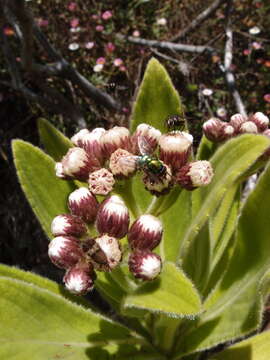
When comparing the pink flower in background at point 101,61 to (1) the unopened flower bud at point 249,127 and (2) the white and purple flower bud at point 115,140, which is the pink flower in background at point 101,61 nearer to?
(1) the unopened flower bud at point 249,127

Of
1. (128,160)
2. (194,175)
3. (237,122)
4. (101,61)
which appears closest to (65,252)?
(128,160)

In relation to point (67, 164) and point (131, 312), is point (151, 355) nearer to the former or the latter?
point (131, 312)

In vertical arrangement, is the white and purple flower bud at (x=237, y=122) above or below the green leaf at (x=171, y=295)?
above

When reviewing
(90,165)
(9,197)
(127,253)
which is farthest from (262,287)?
(9,197)

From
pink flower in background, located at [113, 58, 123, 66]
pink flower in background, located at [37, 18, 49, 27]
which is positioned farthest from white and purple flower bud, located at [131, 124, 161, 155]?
pink flower in background, located at [37, 18, 49, 27]

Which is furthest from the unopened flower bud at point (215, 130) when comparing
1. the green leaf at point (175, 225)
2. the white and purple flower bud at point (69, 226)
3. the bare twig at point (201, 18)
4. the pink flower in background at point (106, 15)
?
the pink flower in background at point (106, 15)

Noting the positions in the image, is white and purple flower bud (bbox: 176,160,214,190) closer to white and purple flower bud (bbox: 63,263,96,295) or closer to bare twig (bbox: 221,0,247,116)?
white and purple flower bud (bbox: 63,263,96,295)
